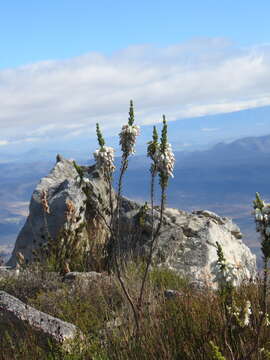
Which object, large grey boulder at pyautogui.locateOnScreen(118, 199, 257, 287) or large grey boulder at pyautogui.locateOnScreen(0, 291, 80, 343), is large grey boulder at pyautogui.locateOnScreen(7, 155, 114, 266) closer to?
large grey boulder at pyautogui.locateOnScreen(118, 199, 257, 287)

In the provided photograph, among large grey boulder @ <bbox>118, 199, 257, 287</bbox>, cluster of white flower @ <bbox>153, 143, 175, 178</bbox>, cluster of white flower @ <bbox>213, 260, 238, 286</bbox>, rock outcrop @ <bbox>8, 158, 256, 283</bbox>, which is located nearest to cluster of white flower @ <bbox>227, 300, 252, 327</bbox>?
cluster of white flower @ <bbox>213, 260, 238, 286</bbox>

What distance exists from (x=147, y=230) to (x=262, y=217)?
8471mm

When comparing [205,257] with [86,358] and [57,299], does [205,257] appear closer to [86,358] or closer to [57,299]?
[57,299]

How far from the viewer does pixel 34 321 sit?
5797 mm

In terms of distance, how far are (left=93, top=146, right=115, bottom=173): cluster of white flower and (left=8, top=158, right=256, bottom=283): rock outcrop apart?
489cm

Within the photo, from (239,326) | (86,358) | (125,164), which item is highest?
(125,164)

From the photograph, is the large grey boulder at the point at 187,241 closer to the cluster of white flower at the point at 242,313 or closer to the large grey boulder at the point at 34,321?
the large grey boulder at the point at 34,321

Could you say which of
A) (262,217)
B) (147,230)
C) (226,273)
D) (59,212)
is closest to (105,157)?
(226,273)

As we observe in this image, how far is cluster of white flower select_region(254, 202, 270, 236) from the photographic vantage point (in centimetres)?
352

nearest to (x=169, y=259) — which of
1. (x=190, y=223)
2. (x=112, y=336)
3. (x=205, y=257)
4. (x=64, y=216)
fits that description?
(x=205, y=257)

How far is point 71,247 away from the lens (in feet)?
37.3

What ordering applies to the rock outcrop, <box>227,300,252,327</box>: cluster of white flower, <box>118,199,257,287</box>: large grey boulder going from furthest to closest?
the rock outcrop < <box>118,199,257,287</box>: large grey boulder < <box>227,300,252,327</box>: cluster of white flower

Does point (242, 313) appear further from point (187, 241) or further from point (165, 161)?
point (187, 241)

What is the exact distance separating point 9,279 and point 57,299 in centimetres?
205
